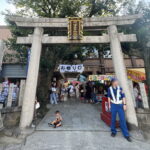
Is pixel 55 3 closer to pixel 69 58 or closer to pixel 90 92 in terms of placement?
pixel 69 58

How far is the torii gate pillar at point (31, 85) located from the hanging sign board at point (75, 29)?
1.43m

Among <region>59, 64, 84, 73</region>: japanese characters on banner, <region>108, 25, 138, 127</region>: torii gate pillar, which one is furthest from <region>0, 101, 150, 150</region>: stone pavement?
<region>59, 64, 84, 73</region>: japanese characters on banner

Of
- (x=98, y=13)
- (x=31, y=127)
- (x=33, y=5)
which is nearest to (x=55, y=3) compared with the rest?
(x=33, y=5)

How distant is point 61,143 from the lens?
10.3ft

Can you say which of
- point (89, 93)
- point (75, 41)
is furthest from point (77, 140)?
point (89, 93)

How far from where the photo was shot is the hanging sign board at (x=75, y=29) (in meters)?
4.84

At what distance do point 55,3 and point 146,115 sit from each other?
31.1 ft

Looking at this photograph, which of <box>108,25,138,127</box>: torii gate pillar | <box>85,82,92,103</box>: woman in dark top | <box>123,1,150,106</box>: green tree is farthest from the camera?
<box>85,82,92,103</box>: woman in dark top

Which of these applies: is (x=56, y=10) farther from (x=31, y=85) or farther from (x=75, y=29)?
(x=31, y=85)

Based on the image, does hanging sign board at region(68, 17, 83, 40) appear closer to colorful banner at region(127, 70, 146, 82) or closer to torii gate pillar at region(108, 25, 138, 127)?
torii gate pillar at region(108, 25, 138, 127)

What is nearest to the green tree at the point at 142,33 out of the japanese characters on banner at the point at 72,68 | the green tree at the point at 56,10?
the green tree at the point at 56,10

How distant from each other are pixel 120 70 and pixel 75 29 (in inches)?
110

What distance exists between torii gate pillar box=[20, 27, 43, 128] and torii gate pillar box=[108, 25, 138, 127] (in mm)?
3464

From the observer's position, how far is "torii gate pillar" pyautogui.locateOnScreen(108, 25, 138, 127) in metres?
4.01
